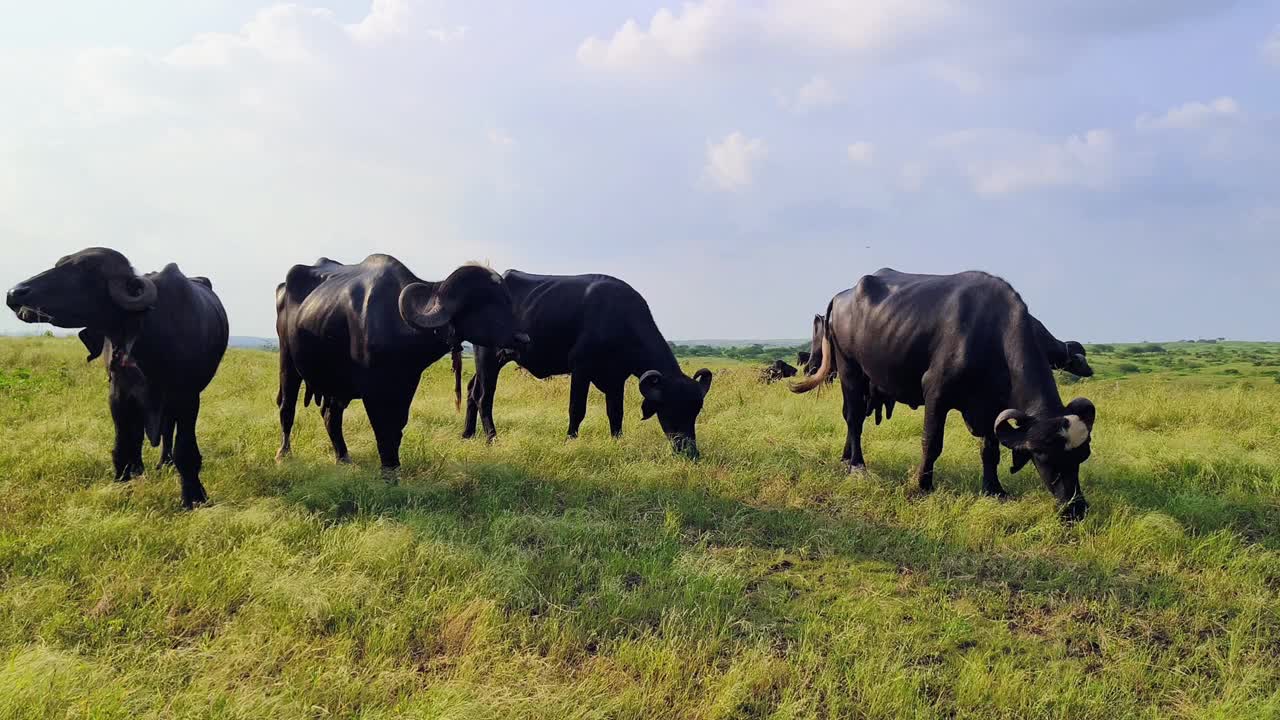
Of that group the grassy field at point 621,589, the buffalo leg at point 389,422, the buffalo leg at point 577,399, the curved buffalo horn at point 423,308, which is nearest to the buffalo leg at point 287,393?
the grassy field at point 621,589

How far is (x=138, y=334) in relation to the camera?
5535 millimetres

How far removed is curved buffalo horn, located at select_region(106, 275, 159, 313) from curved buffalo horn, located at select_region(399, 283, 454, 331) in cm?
187

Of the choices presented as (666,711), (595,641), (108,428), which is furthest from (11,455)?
(666,711)

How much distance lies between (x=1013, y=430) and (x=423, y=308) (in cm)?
540

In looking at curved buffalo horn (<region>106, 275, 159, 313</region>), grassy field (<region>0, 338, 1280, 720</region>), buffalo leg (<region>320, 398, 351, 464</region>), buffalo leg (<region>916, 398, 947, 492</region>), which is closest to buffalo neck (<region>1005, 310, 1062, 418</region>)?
buffalo leg (<region>916, 398, 947, 492</region>)

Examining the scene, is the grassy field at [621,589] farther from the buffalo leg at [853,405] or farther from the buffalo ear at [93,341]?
the buffalo ear at [93,341]

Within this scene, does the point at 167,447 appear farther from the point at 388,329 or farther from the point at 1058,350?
the point at 1058,350

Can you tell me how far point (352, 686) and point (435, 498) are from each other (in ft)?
9.94

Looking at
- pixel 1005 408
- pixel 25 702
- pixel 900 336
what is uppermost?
pixel 900 336

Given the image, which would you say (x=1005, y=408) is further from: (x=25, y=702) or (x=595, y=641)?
(x=25, y=702)

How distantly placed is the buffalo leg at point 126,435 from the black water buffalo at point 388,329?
5.16 ft

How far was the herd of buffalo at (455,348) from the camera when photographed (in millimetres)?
5645

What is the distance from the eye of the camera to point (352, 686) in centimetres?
342

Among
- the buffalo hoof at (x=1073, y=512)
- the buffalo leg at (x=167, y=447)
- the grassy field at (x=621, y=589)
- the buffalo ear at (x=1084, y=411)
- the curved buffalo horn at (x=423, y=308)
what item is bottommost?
the grassy field at (x=621, y=589)
